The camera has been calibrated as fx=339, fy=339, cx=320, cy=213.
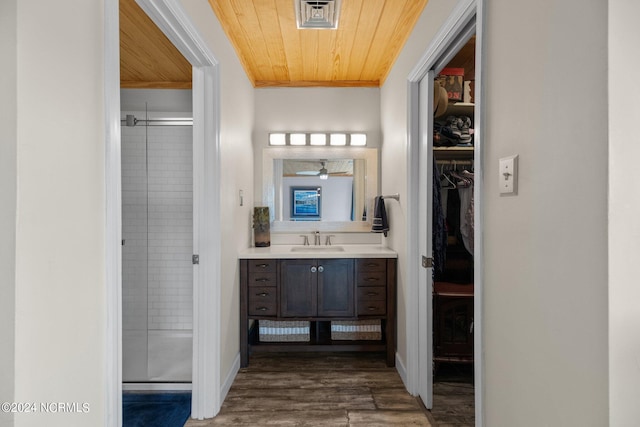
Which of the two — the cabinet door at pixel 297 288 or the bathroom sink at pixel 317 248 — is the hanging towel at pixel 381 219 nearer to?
the bathroom sink at pixel 317 248

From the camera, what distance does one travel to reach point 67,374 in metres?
0.87

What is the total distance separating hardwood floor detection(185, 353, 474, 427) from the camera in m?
2.00

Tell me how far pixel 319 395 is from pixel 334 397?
4.0 inches

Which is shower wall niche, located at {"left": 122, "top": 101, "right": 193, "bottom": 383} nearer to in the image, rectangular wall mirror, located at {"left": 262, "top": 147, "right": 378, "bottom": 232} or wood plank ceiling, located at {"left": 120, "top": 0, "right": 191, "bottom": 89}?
wood plank ceiling, located at {"left": 120, "top": 0, "right": 191, "bottom": 89}

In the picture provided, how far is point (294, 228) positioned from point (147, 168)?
4.89 feet

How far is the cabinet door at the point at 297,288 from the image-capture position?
8.81 ft

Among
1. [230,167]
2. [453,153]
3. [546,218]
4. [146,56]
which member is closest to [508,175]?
[546,218]

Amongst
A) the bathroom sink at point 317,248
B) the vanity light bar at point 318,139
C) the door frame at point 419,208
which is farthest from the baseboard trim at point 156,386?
the vanity light bar at point 318,139

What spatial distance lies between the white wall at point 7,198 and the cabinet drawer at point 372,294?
2.22 m

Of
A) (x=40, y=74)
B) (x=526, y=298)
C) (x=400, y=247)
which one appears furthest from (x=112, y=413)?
(x=400, y=247)

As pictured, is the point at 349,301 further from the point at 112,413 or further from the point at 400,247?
the point at 112,413

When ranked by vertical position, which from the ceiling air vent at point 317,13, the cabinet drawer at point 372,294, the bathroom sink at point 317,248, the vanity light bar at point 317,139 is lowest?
the cabinet drawer at point 372,294

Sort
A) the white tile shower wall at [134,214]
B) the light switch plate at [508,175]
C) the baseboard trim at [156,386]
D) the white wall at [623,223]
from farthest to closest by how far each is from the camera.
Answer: the white tile shower wall at [134,214] → the baseboard trim at [156,386] → the light switch plate at [508,175] → the white wall at [623,223]

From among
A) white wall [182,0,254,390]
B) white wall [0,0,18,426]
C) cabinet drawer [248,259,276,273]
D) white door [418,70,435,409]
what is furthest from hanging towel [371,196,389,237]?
white wall [0,0,18,426]
